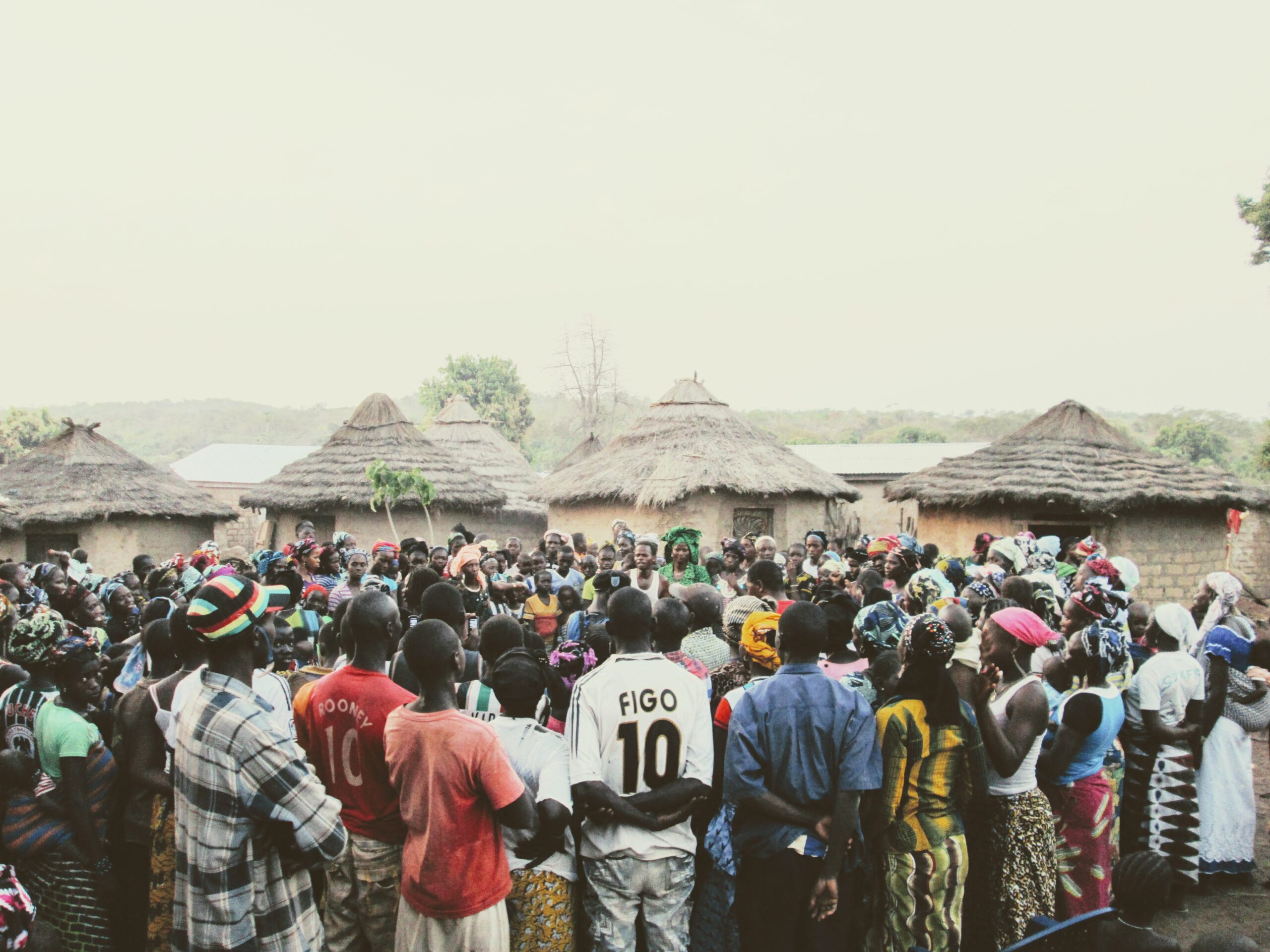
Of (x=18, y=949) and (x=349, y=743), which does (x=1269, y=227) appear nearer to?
(x=349, y=743)

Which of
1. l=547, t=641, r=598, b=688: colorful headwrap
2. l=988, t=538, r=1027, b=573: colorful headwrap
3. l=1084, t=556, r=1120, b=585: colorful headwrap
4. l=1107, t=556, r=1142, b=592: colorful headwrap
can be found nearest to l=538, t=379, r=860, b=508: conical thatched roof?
l=988, t=538, r=1027, b=573: colorful headwrap

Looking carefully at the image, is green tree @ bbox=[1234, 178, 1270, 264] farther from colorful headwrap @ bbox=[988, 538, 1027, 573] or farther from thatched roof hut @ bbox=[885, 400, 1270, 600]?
colorful headwrap @ bbox=[988, 538, 1027, 573]

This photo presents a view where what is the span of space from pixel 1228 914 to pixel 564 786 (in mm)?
4308

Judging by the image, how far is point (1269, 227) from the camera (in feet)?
53.3

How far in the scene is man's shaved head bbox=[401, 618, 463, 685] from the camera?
280 centimetres

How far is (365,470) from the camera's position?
18.3 m

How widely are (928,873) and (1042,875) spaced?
698 mm

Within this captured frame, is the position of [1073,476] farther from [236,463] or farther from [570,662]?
[236,463]

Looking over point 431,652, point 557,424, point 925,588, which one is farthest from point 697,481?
point 557,424

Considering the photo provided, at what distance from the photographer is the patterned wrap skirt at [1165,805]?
499 centimetres

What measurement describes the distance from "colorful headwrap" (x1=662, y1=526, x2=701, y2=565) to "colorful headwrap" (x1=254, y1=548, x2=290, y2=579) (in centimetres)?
360

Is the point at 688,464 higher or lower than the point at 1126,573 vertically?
higher

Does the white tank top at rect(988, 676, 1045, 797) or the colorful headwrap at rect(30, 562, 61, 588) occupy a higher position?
the colorful headwrap at rect(30, 562, 61, 588)

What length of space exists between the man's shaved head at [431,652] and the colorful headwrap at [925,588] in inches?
135
